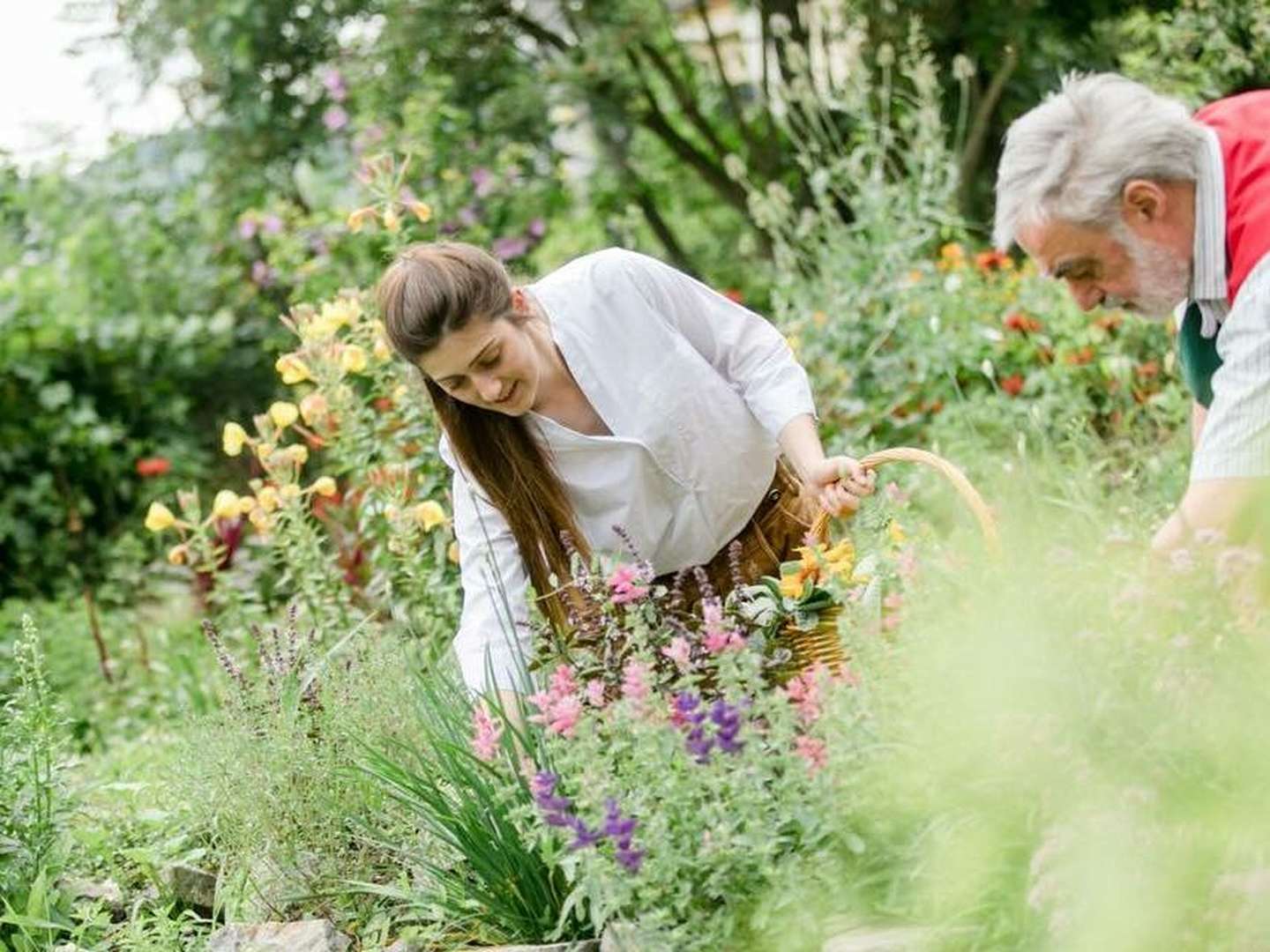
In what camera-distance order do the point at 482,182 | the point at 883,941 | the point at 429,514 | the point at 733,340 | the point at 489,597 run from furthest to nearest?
the point at 482,182, the point at 429,514, the point at 733,340, the point at 489,597, the point at 883,941

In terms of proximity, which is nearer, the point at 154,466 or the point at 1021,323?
the point at 1021,323

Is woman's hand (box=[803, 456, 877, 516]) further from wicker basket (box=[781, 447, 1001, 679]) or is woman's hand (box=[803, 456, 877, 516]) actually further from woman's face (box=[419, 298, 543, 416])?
woman's face (box=[419, 298, 543, 416])

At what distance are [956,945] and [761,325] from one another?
4.87 feet

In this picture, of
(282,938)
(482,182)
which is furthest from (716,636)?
(482,182)

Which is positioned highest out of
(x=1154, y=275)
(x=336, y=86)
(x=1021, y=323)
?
(x=336, y=86)

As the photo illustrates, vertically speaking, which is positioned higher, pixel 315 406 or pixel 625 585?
pixel 315 406

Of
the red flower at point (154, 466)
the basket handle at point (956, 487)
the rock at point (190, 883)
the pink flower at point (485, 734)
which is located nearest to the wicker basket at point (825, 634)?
the basket handle at point (956, 487)

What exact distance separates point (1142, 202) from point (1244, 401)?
1.13 ft

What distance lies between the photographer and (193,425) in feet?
27.2

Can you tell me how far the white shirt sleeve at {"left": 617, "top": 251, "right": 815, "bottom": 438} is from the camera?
3.10 meters

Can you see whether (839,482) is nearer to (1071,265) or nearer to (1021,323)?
(1071,265)

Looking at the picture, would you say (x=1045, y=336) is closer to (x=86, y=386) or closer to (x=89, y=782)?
(x=89, y=782)

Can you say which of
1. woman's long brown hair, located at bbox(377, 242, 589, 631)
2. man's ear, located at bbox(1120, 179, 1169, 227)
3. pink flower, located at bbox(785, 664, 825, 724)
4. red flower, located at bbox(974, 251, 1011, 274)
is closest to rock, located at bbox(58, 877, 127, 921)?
woman's long brown hair, located at bbox(377, 242, 589, 631)

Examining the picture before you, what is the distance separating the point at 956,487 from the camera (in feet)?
8.71
